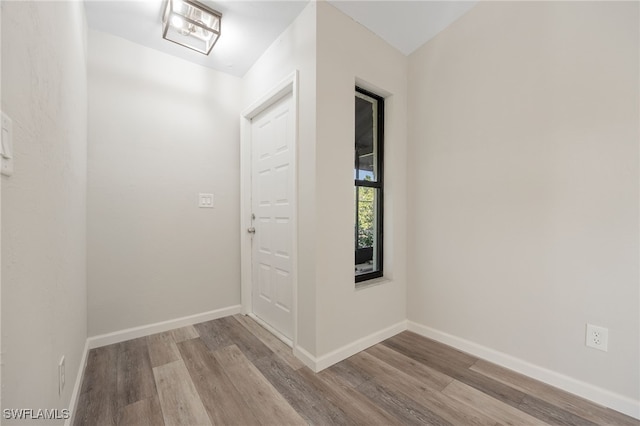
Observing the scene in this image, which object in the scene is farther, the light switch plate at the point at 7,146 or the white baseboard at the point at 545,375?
the white baseboard at the point at 545,375

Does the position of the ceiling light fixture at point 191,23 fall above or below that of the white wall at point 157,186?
above

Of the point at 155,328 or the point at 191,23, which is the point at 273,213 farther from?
the point at 191,23

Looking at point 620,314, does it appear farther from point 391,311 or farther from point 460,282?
point 391,311

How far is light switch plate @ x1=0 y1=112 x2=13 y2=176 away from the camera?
646 millimetres

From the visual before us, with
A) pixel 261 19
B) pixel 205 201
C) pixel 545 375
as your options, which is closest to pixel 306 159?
pixel 261 19

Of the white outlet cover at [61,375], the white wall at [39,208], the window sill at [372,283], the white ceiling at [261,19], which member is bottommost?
the white outlet cover at [61,375]

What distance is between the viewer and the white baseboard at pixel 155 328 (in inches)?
82.3

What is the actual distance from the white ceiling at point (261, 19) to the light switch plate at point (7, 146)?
5.72 ft

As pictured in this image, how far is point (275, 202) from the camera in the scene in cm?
238

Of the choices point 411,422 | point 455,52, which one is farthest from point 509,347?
point 455,52

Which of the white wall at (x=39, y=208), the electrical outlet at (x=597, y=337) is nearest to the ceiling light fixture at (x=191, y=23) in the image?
the white wall at (x=39, y=208)

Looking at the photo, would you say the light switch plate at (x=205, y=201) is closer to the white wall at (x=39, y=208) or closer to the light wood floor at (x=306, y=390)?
the white wall at (x=39, y=208)

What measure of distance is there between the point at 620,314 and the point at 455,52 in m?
2.05

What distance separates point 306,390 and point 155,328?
1.56 metres
